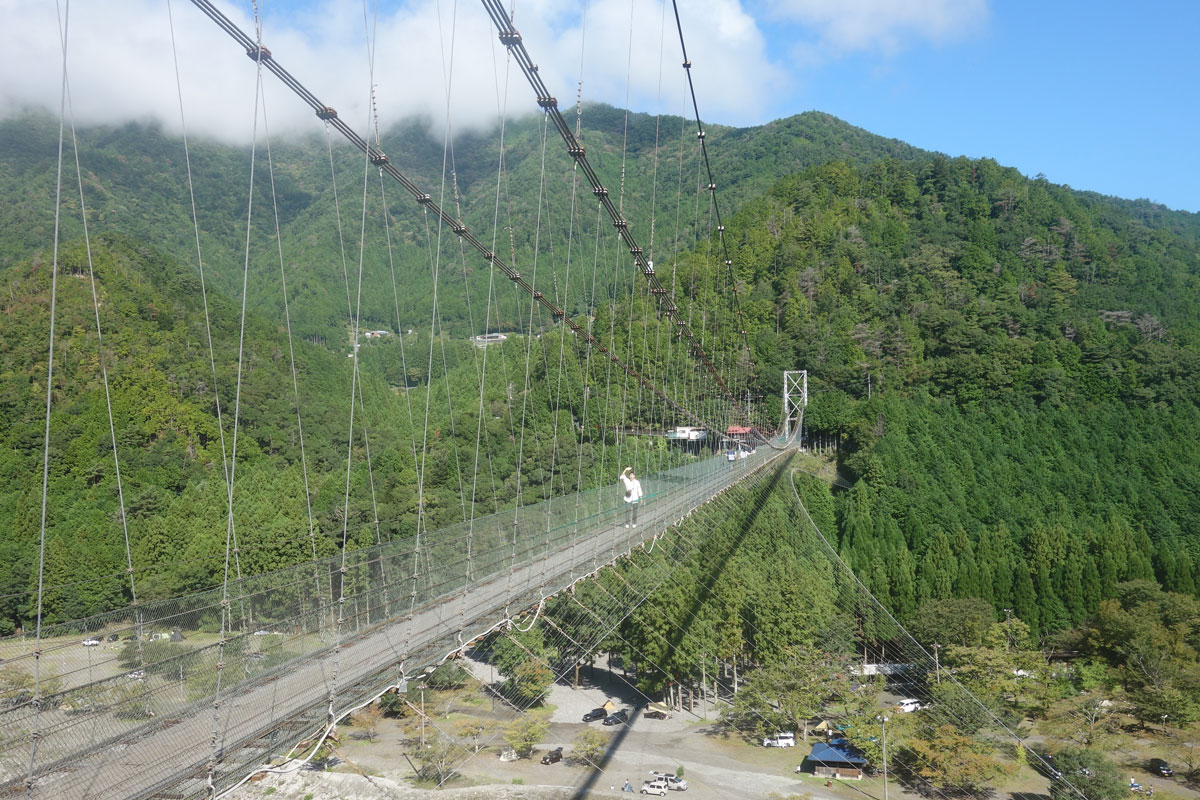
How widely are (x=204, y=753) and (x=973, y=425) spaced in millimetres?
36815

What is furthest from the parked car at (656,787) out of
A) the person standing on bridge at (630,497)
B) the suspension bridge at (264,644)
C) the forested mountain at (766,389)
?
the suspension bridge at (264,644)

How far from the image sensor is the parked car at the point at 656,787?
15.7 meters

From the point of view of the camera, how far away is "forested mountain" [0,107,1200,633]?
25188mm

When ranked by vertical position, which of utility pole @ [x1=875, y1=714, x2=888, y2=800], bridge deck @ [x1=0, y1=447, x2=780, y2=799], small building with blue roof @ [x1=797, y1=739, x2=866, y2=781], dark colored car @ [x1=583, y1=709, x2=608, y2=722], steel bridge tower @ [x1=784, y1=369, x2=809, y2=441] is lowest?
dark colored car @ [x1=583, y1=709, x2=608, y2=722]

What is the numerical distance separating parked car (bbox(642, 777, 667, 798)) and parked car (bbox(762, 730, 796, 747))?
136 inches

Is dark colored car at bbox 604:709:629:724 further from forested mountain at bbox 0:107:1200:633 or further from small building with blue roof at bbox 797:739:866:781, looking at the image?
forested mountain at bbox 0:107:1200:633

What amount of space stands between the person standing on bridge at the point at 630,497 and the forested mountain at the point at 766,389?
4469 millimetres

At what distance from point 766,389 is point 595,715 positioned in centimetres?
2662

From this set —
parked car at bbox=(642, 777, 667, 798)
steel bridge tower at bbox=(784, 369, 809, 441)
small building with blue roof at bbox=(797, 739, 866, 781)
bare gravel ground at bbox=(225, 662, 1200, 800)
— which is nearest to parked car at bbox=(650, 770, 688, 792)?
parked car at bbox=(642, 777, 667, 798)

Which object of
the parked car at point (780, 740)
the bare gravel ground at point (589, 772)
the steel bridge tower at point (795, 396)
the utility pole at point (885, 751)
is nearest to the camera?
the utility pole at point (885, 751)

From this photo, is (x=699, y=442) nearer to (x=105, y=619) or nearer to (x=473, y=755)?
(x=473, y=755)

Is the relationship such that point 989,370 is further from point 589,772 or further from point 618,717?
point 589,772

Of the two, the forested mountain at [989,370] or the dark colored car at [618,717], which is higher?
the forested mountain at [989,370]

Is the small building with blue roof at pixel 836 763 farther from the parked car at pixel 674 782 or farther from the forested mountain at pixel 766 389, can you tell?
the forested mountain at pixel 766 389
